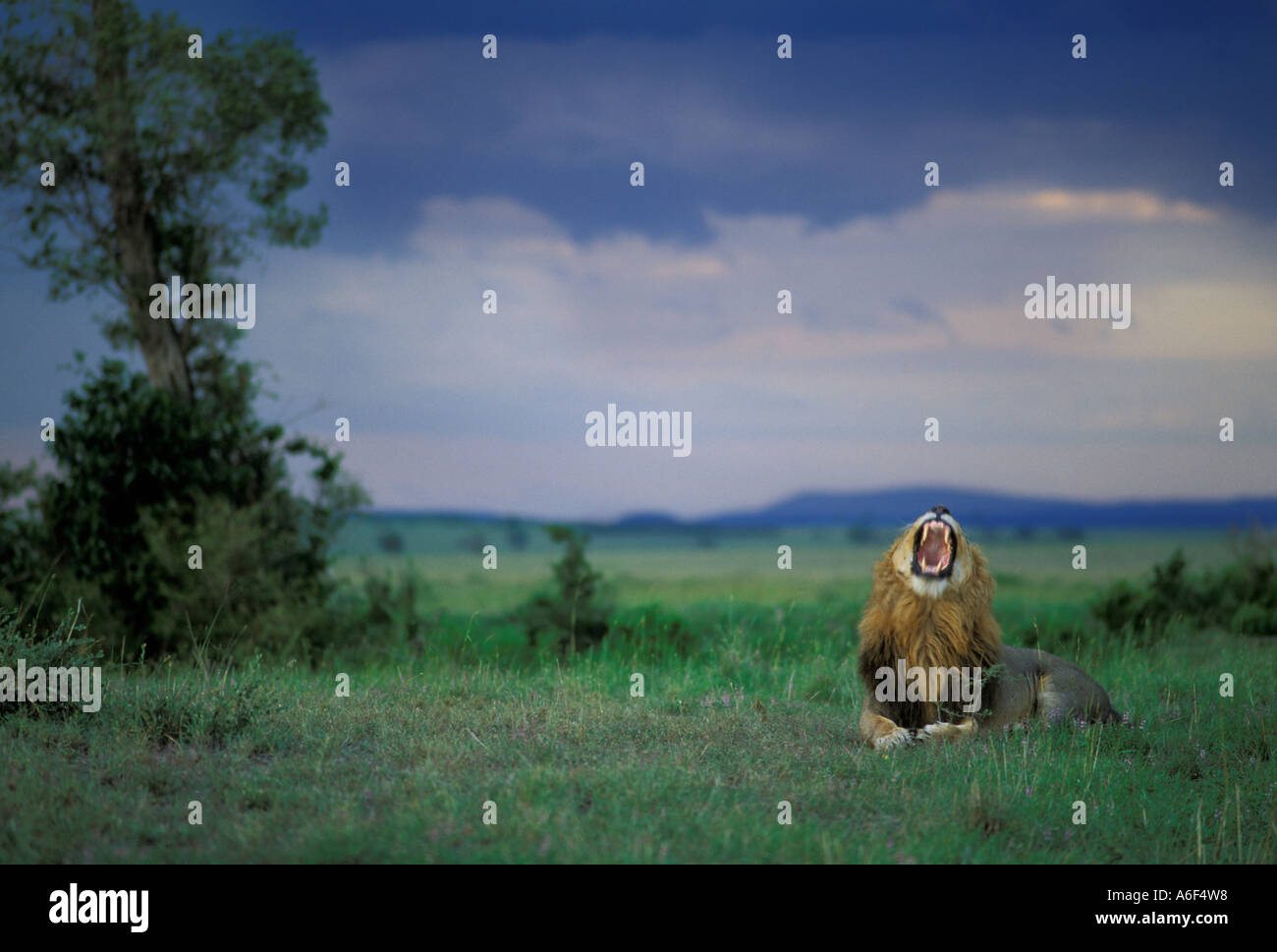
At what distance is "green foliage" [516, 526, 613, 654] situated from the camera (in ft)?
56.0

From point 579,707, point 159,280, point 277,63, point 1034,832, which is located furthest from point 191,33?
point 1034,832

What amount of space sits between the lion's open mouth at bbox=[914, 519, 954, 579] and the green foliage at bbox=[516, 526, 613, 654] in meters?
9.04

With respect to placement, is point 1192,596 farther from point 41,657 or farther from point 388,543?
point 388,543

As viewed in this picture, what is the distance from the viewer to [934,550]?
8.41 m

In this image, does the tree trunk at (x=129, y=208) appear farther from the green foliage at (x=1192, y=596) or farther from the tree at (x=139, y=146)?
the green foliage at (x=1192, y=596)

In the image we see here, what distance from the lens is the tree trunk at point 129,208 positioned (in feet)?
59.4

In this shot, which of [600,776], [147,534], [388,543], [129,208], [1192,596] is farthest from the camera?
[388,543]

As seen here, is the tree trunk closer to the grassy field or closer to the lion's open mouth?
the grassy field

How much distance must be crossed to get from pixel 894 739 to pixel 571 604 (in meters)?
9.41

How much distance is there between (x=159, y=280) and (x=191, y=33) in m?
3.90

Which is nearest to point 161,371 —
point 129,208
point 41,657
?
point 129,208

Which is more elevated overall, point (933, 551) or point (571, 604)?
point (933, 551)

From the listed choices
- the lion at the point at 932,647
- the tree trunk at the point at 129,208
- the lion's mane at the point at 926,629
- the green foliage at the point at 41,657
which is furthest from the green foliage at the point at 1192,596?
the tree trunk at the point at 129,208
